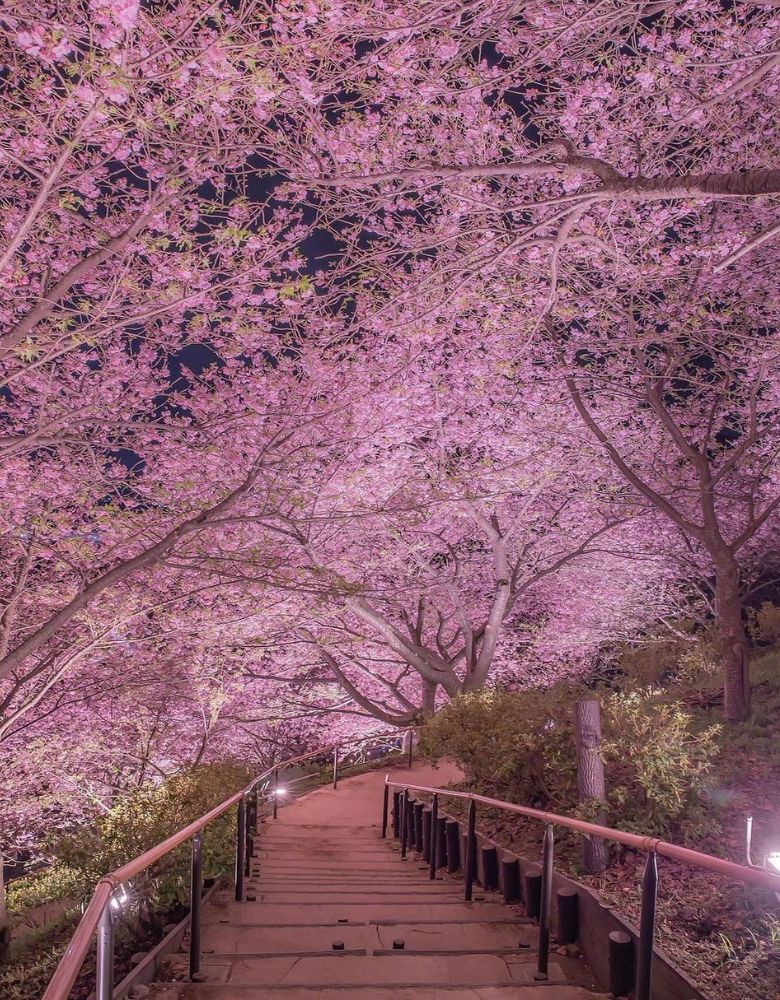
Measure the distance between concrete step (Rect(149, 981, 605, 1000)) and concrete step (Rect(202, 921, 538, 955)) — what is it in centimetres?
80

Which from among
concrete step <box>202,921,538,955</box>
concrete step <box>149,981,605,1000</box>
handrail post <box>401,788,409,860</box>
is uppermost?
concrete step <box>149,981,605,1000</box>

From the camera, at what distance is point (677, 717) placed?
5.78 metres

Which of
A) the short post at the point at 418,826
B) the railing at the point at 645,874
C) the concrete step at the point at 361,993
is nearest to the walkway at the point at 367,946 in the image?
the concrete step at the point at 361,993

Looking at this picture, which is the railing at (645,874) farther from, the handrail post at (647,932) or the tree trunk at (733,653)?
the tree trunk at (733,653)

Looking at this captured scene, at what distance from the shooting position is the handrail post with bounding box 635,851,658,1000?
291 centimetres

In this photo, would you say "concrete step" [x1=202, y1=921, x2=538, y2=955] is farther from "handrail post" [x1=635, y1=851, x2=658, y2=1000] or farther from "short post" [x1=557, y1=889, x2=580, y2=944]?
"handrail post" [x1=635, y1=851, x2=658, y2=1000]

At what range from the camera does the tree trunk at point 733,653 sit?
994 centimetres

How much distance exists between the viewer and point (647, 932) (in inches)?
115

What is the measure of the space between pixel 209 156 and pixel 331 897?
648cm

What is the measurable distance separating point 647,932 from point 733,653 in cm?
797

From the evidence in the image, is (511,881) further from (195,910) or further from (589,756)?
(195,910)

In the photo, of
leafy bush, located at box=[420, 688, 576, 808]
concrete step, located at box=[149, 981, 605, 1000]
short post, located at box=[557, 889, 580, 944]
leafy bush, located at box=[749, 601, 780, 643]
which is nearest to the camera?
concrete step, located at box=[149, 981, 605, 1000]

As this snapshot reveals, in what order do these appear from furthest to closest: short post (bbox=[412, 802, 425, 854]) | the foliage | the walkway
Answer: short post (bbox=[412, 802, 425, 854])
the foliage
the walkway

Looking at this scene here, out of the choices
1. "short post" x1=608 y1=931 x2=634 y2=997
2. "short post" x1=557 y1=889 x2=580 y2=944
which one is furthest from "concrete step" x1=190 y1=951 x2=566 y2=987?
"short post" x1=608 y1=931 x2=634 y2=997
